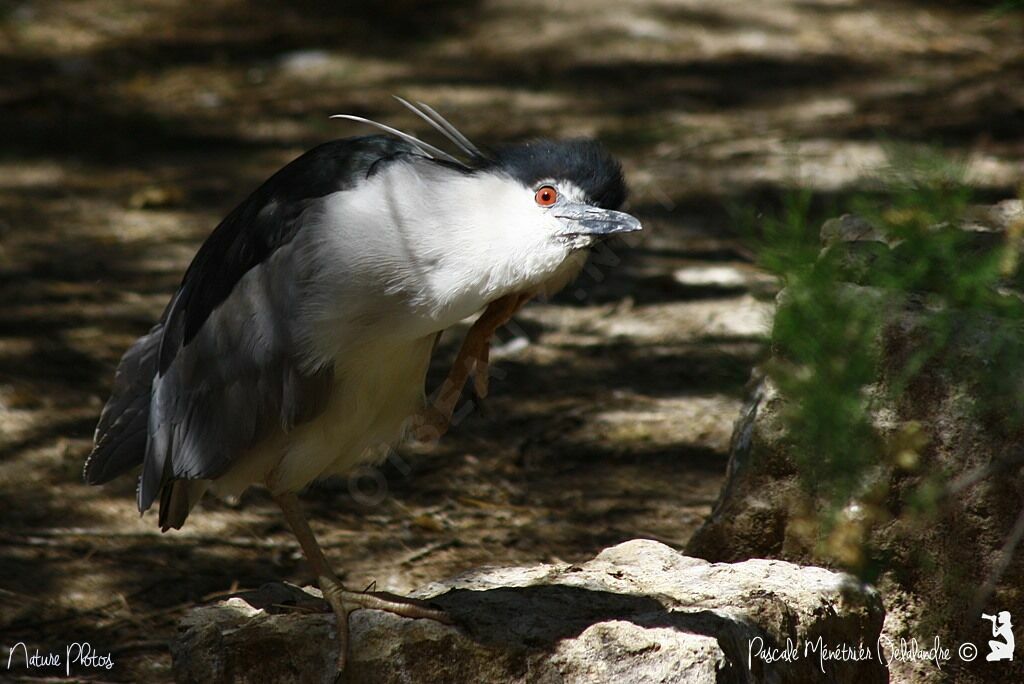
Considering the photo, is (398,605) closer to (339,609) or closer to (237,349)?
(339,609)

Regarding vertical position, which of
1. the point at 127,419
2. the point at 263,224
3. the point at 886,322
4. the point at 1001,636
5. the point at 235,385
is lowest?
the point at 1001,636

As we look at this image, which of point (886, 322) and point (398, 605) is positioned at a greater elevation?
point (886, 322)

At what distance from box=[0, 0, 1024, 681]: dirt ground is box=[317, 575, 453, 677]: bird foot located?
30.4 inches

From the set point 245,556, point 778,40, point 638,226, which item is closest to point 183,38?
point 778,40

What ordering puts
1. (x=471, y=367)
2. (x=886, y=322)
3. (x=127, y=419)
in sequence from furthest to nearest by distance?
(x=127, y=419)
(x=471, y=367)
(x=886, y=322)

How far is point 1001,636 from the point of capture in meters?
3.48

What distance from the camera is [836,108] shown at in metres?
8.17

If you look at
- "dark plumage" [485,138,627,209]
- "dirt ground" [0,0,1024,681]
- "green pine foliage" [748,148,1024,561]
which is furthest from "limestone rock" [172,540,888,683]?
"dark plumage" [485,138,627,209]

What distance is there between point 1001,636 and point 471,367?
1.60 metres

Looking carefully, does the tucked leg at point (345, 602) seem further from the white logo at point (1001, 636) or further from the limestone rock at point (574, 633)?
the white logo at point (1001, 636)

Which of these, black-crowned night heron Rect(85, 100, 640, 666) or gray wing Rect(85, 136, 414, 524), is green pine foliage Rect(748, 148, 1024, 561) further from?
gray wing Rect(85, 136, 414, 524)

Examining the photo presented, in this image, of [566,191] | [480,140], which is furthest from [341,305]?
[480,140]

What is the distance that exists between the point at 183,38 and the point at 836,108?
4.54m

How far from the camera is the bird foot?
10.6 ft
